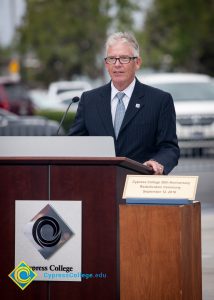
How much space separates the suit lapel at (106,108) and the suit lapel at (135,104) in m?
0.10

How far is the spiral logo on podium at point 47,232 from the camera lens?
6941mm

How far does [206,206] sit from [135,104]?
9299 millimetres

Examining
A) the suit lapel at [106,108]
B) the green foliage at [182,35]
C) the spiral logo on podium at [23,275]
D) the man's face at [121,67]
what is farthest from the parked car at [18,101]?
the spiral logo on podium at [23,275]

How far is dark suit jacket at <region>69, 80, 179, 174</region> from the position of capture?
788 centimetres

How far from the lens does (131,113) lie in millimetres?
7902

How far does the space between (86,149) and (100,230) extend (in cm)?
48

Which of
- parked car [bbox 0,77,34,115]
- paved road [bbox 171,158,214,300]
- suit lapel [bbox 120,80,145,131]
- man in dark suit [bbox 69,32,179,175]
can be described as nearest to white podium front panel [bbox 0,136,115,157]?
man in dark suit [bbox 69,32,179,175]

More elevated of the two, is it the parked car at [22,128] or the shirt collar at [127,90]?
the parked car at [22,128]

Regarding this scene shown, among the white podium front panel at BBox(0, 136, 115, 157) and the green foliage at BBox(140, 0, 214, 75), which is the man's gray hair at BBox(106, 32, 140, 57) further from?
the green foliage at BBox(140, 0, 214, 75)

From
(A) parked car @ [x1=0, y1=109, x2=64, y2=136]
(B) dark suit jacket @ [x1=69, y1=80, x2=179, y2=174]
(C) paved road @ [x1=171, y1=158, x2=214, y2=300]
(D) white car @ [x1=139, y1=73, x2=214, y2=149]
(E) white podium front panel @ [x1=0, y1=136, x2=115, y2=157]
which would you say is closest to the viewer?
(E) white podium front panel @ [x1=0, y1=136, x2=115, y2=157]

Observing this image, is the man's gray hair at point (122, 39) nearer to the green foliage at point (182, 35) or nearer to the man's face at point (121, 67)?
the man's face at point (121, 67)

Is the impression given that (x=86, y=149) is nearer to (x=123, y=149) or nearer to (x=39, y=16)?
(x=123, y=149)

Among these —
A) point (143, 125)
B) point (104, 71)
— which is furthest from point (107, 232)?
point (104, 71)

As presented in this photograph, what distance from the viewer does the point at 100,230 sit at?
6910mm
